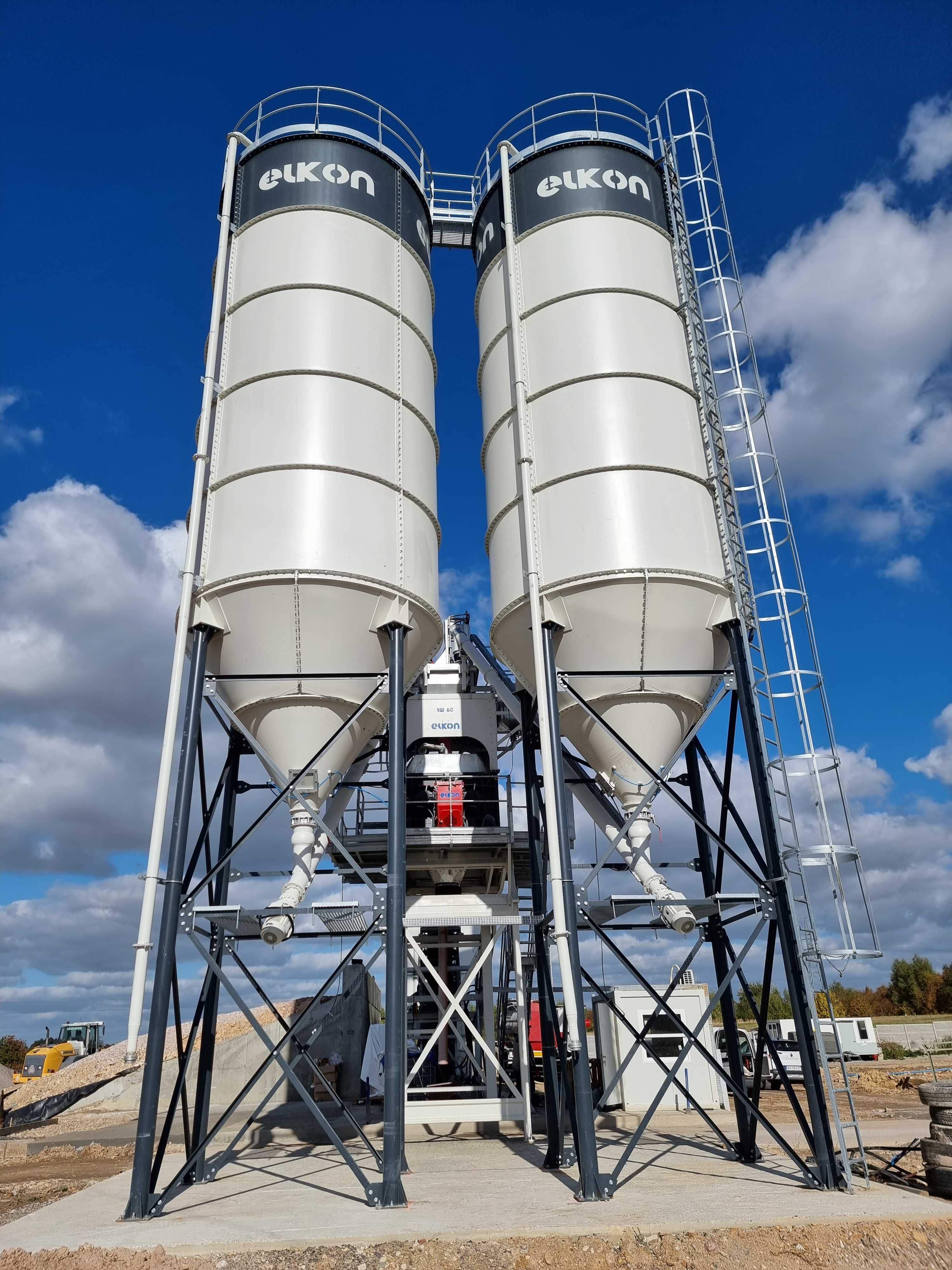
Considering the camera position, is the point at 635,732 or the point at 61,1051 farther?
the point at 61,1051

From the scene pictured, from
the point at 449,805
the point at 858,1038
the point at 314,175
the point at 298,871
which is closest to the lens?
the point at 298,871

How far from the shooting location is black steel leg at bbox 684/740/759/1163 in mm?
10023

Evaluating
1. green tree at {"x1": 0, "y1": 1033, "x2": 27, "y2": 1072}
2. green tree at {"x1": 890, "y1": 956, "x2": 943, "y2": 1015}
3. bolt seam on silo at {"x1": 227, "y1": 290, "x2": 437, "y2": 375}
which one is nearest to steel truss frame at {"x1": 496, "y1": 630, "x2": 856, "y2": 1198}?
bolt seam on silo at {"x1": 227, "y1": 290, "x2": 437, "y2": 375}

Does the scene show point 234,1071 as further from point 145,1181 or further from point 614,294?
point 614,294

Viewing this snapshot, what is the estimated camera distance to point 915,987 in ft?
201

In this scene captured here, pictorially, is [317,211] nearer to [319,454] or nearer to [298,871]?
[319,454]

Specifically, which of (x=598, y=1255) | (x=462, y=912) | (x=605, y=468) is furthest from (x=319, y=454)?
(x=598, y=1255)

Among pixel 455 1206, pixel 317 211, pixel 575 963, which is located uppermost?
pixel 317 211

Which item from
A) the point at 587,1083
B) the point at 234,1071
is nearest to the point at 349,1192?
the point at 587,1083

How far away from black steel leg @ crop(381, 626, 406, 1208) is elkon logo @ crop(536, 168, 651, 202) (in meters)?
7.35

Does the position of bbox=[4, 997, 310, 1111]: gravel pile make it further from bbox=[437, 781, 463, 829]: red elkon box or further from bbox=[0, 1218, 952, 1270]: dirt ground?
bbox=[0, 1218, 952, 1270]: dirt ground

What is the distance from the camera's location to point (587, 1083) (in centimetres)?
863

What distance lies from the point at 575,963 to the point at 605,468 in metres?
5.75

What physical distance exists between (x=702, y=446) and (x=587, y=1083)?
776cm
